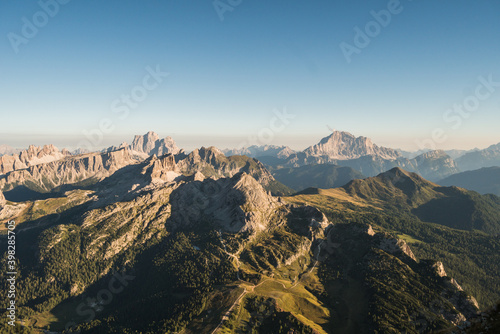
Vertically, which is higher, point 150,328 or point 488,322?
point 488,322

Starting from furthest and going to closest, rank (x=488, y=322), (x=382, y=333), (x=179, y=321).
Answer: (x=179, y=321)
(x=382, y=333)
(x=488, y=322)

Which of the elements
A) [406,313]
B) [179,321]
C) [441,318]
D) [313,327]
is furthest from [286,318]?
[441,318]

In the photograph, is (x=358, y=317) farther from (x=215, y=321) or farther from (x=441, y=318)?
(x=215, y=321)

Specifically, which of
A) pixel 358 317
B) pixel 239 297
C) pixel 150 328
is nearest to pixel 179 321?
pixel 150 328

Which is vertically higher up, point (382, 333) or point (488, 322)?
point (488, 322)

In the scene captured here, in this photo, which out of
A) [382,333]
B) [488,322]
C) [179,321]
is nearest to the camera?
[488,322]

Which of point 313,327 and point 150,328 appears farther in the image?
point 150,328

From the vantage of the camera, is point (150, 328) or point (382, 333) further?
point (150, 328)

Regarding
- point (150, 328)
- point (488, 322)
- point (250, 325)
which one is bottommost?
point (150, 328)

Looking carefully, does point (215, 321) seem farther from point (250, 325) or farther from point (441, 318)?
point (441, 318)
